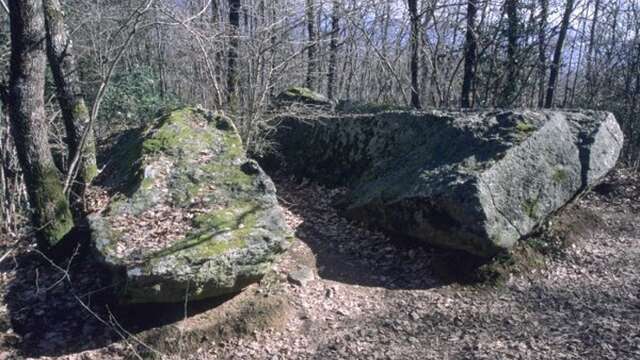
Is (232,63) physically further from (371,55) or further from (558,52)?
(558,52)

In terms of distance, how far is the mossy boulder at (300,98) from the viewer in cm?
953

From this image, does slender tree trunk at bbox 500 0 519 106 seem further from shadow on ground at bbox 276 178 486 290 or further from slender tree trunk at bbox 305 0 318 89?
shadow on ground at bbox 276 178 486 290

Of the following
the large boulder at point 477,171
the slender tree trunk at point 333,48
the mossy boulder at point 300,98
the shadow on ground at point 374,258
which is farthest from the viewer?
the slender tree trunk at point 333,48

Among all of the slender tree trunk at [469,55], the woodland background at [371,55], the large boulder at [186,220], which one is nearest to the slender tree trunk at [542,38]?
the woodland background at [371,55]

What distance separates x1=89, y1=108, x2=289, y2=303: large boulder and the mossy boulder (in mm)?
3185

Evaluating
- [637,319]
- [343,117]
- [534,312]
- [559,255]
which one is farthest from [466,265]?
[343,117]

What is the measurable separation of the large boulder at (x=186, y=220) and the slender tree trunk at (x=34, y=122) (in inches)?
19.9

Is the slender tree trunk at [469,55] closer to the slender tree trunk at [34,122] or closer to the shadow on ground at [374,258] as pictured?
the shadow on ground at [374,258]

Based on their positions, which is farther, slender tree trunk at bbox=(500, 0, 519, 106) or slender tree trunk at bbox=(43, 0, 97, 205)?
slender tree trunk at bbox=(500, 0, 519, 106)

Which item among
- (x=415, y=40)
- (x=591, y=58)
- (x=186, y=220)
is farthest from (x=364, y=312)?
(x=591, y=58)

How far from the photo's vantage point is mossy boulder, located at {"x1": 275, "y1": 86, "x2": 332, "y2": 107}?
9531 millimetres

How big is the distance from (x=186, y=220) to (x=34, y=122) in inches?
67.6

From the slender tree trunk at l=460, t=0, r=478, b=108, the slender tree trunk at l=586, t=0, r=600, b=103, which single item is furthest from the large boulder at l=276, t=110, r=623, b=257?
the slender tree trunk at l=586, t=0, r=600, b=103

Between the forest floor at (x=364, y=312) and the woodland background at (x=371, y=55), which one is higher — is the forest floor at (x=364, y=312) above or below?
below
